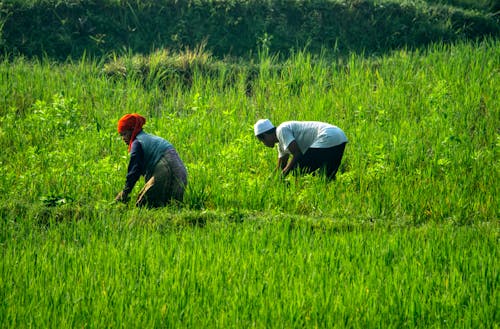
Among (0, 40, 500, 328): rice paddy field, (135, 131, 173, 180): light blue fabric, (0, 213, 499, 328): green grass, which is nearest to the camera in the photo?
(0, 213, 499, 328): green grass

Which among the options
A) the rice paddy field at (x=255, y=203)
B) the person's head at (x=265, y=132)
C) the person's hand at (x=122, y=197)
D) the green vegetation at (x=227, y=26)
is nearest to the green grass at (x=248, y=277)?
the rice paddy field at (x=255, y=203)

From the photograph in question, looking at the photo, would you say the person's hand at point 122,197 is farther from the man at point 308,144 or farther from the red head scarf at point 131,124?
the man at point 308,144

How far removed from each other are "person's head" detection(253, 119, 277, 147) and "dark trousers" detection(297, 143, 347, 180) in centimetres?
46

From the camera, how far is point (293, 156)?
8.27m

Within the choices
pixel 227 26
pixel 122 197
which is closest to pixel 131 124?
pixel 122 197

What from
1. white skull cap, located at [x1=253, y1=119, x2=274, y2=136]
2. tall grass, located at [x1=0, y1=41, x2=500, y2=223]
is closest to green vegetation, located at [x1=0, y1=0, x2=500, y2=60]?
tall grass, located at [x1=0, y1=41, x2=500, y2=223]

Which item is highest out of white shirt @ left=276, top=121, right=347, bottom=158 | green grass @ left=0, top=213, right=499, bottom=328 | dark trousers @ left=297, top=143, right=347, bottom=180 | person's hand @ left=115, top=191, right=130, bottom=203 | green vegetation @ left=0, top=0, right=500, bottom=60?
green vegetation @ left=0, top=0, right=500, bottom=60

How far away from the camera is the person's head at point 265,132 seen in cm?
817

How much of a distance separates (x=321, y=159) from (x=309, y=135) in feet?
1.03

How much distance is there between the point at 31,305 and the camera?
203 inches

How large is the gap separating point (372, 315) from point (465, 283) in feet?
3.17

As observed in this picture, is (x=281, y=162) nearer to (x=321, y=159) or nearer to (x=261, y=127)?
(x=321, y=159)

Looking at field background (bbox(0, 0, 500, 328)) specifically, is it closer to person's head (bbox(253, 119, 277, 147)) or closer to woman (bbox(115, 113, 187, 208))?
woman (bbox(115, 113, 187, 208))

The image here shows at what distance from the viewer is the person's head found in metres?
8.17
